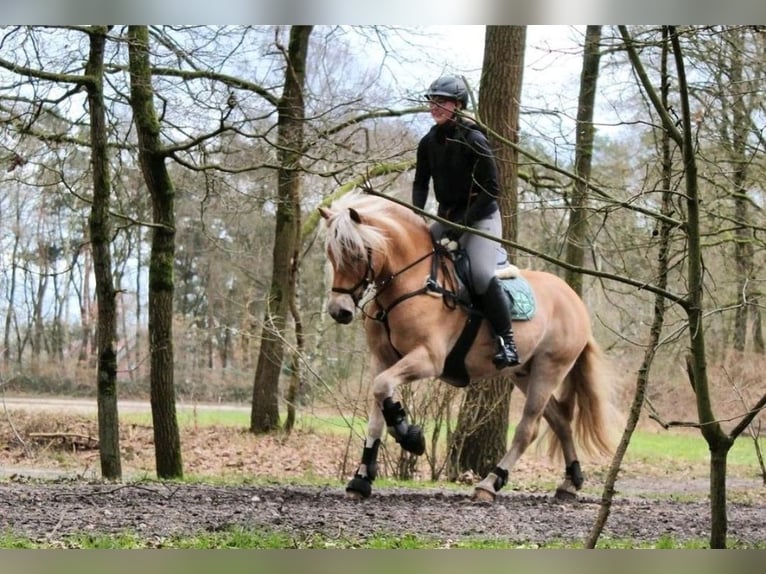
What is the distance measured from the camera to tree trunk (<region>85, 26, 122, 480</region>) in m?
5.18

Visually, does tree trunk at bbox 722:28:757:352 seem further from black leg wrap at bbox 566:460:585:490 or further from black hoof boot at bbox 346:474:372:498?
black hoof boot at bbox 346:474:372:498

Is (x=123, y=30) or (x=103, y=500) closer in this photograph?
(x=103, y=500)

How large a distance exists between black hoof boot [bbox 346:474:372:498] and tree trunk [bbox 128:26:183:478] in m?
1.04

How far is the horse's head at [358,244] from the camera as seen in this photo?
448 centimetres

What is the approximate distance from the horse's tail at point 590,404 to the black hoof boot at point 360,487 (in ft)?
3.51

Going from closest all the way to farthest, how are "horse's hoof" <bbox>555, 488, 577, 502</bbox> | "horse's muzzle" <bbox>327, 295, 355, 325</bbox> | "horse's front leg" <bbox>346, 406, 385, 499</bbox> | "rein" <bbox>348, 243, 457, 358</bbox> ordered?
1. "horse's muzzle" <bbox>327, 295, 355, 325</bbox>
2. "rein" <bbox>348, 243, 457, 358</bbox>
3. "horse's front leg" <bbox>346, 406, 385, 499</bbox>
4. "horse's hoof" <bbox>555, 488, 577, 502</bbox>

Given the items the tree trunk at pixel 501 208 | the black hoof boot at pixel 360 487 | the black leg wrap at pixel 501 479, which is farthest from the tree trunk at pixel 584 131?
the black hoof boot at pixel 360 487

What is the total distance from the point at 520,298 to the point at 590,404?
0.78m

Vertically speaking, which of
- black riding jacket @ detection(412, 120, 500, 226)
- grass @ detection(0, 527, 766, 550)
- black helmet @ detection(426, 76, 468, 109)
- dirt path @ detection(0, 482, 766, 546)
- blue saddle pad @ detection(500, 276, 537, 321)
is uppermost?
black helmet @ detection(426, 76, 468, 109)

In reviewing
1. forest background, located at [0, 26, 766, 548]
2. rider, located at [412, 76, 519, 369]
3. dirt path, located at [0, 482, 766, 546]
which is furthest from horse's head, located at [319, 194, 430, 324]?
dirt path, located at [0, 482, 766, 546]

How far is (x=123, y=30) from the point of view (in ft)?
17.1

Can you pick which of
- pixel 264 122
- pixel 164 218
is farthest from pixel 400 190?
pixel 164 218
